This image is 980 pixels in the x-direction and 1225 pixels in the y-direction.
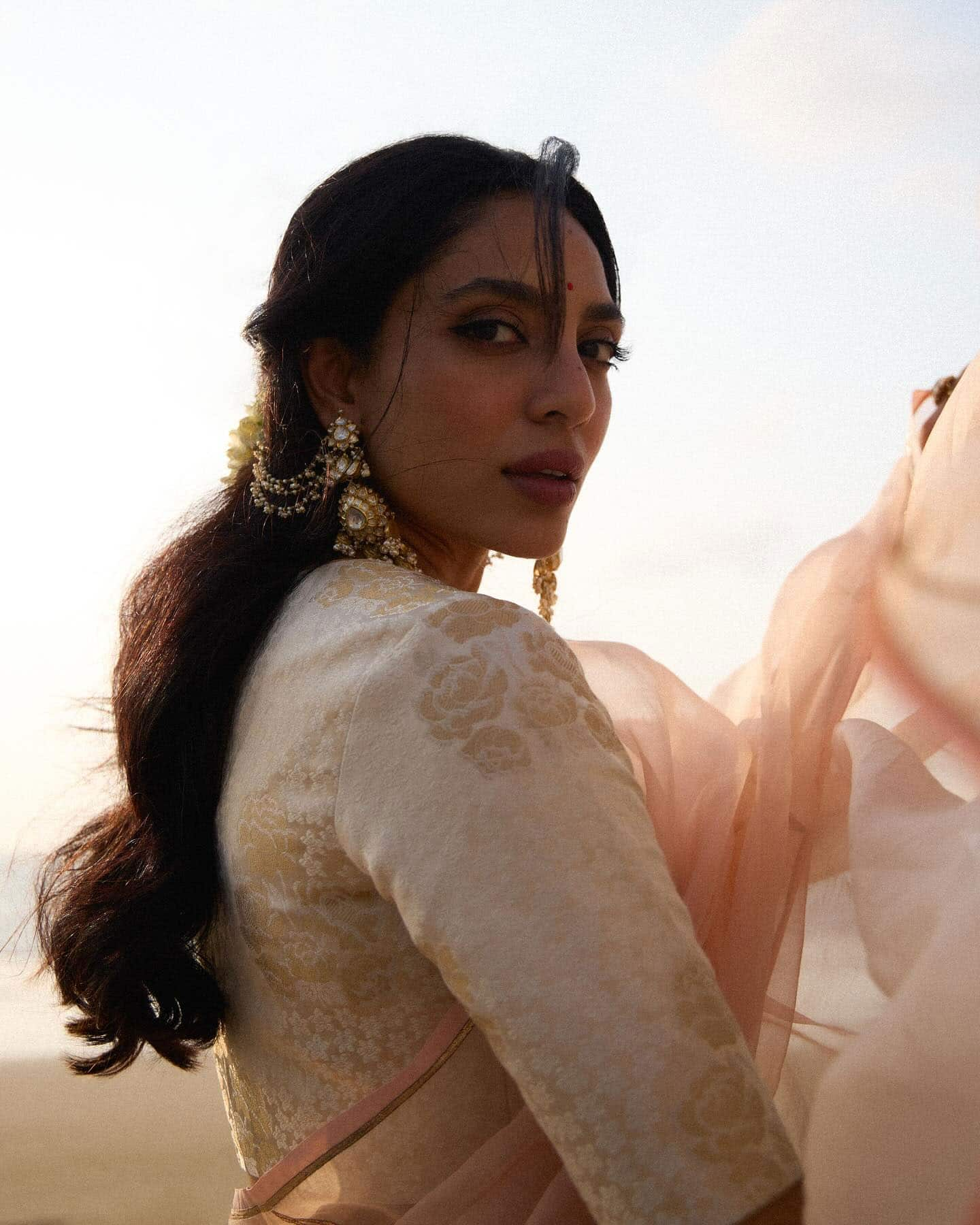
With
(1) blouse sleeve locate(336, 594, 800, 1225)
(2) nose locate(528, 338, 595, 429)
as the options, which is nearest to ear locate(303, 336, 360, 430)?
(2) nose locate(528, 338, 595, 429)

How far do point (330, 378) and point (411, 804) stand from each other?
0.82 meters

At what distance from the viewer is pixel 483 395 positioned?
1391 mm

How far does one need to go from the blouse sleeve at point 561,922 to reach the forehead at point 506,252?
657mm

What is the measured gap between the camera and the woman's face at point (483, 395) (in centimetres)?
140

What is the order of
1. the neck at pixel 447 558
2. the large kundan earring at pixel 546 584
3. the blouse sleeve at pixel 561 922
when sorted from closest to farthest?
the blouse sleeve at pixel 561 922
the neck at pixel 447 558
the large kundan earring at pixel 546 584

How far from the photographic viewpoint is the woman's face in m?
1.40

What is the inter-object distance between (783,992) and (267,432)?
3.18 feet

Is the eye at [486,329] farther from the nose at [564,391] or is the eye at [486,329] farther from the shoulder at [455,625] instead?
the shoulder at [455,625]

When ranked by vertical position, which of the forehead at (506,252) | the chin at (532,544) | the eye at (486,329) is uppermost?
the forehead at (506,252)

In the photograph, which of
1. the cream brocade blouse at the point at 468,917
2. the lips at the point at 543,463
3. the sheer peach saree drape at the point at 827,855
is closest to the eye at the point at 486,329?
the lips at the point at 543,463

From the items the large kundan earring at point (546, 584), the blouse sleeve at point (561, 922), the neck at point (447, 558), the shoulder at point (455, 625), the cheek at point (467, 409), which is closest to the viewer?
the blouse sleeve at point (561, 922)

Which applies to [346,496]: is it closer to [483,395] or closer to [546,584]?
[483,395]

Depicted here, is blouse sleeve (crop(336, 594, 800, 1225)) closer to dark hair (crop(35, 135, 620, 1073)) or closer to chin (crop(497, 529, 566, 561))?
dark hair (crop(35, 135, 620, 1073))

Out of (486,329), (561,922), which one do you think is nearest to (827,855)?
(561,922)
